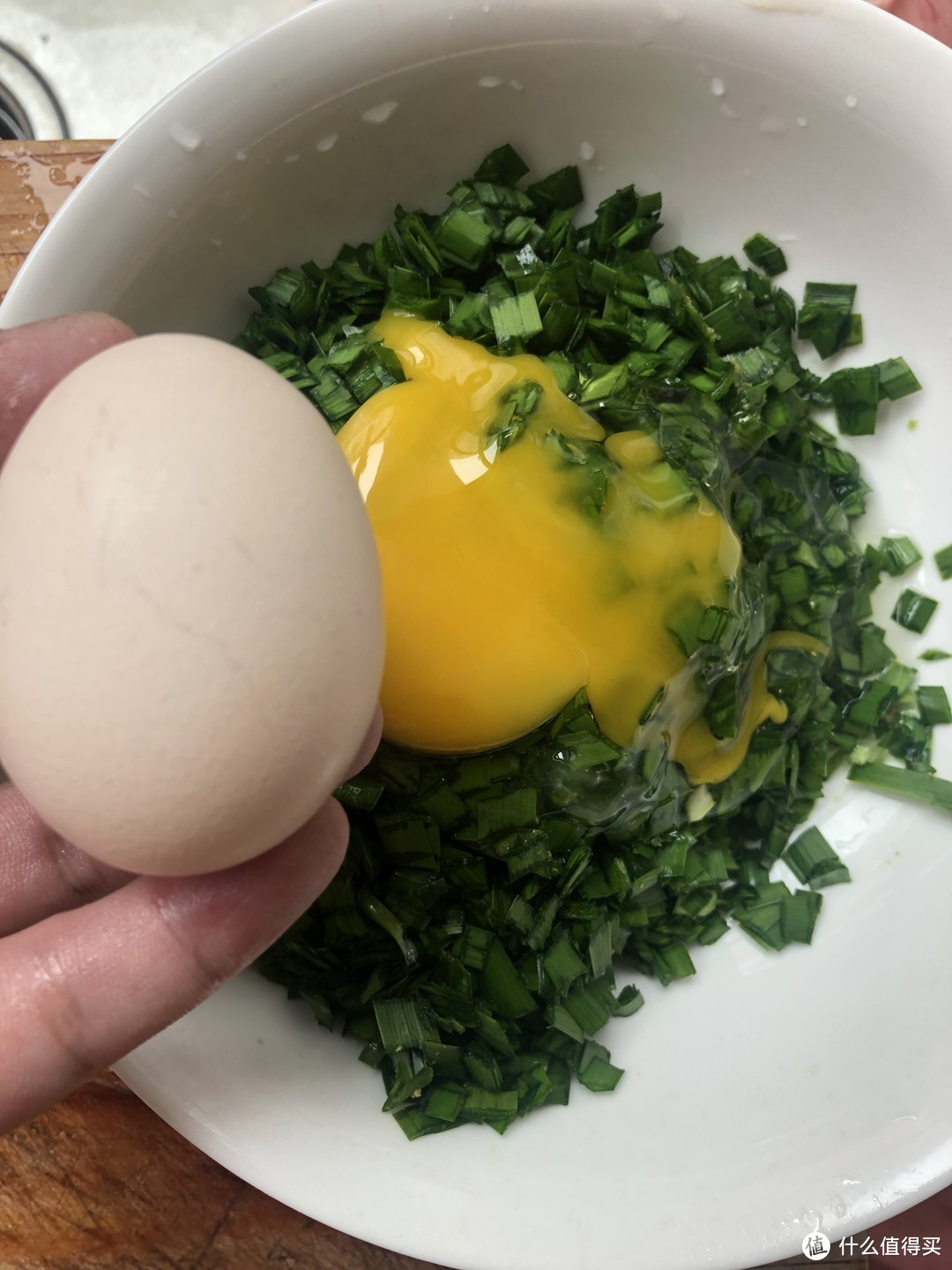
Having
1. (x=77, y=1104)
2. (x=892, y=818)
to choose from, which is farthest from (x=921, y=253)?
(x=77, y=1104)

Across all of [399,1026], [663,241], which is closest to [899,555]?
[663,241]

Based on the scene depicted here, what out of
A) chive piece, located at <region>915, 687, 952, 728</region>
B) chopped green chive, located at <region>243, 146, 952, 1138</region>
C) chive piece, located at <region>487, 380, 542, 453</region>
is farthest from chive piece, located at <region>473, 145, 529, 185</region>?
chive piece, located at <region>915, 687, 952, 728</region>

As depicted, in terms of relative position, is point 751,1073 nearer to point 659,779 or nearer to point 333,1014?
point 659,779

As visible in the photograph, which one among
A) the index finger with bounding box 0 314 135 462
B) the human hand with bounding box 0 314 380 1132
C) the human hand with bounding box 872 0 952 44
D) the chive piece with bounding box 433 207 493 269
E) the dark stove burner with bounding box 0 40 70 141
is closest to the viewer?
the human hand with bounding box 0 314 380 1132

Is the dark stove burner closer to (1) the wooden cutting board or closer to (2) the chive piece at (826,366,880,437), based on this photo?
(2) the chive piece at (826,366,880,437)

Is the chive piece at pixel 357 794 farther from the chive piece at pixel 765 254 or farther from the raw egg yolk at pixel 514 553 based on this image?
the chive piece at pixel 765 254

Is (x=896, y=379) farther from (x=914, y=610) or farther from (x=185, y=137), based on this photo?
(x=185, y=137)
